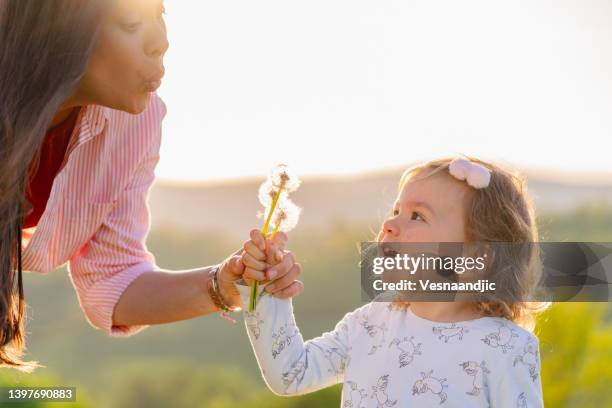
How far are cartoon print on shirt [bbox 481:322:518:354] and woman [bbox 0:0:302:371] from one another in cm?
43

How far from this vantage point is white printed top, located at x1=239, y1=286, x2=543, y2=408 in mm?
1727

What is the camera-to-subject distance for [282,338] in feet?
6.12

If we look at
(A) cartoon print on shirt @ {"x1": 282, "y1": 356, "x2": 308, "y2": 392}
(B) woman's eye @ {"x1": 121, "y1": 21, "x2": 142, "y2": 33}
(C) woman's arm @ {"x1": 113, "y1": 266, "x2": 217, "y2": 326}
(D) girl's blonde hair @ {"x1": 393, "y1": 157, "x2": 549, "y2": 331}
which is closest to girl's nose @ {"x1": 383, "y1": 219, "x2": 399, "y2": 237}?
(D) girl's blonde hair @ {"x1": 393, "y1": 157, "x2": 549, "y2": 331}

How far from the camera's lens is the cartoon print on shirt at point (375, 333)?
6.14 feet

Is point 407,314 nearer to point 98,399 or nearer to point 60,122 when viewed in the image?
point 60,122

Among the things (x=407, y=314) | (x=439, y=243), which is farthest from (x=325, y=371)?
(x=439, y=243)

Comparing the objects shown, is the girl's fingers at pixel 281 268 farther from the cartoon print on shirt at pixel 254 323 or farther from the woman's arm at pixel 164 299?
the woman's arm at pixel 164 299

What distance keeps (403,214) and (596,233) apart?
400cm

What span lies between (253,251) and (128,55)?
0.53m

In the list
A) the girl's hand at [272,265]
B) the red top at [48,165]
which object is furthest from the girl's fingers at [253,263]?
the red top at [48,165]

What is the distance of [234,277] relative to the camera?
195 cm

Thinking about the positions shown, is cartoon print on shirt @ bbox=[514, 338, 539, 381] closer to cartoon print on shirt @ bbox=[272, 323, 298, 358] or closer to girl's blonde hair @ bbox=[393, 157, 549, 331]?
girl's blonde hair @ bbox=[393, 157, 549, 331]

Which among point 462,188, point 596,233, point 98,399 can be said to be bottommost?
point 98,399

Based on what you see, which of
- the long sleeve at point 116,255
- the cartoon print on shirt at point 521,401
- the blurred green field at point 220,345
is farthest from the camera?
the blurred green field at point 220,345
